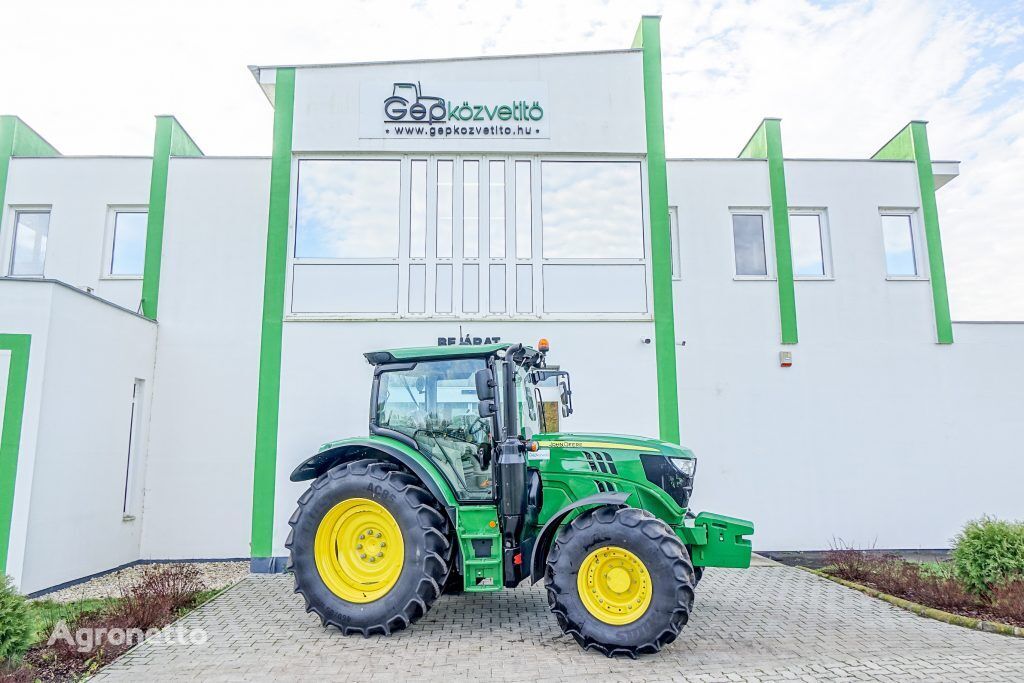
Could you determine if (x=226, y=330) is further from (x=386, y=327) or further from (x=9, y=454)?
(x=9, y=454)

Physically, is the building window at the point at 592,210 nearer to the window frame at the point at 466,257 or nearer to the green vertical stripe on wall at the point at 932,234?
the window frame at the point at 466,257

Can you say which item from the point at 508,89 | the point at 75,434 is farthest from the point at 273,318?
the point at 508,89

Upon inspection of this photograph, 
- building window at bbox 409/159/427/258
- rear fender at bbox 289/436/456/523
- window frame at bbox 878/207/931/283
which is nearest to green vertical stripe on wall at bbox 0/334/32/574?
rear fender at bbox 289/436/456/523

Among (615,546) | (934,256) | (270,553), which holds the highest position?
(934,256)

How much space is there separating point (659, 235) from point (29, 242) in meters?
9.93

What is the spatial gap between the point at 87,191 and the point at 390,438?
311 inches

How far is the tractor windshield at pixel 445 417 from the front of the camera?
5.36 metres

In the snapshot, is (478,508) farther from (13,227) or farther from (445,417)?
(13,227)

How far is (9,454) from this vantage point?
6.42m

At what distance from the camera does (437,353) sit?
18.1 ft

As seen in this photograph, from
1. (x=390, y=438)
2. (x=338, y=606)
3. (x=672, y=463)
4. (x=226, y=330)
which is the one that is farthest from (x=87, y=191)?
(x=672, y=463)

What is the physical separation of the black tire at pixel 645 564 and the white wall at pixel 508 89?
594cm

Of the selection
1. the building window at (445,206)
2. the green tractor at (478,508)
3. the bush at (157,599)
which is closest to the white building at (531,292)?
the building window at (445,206)

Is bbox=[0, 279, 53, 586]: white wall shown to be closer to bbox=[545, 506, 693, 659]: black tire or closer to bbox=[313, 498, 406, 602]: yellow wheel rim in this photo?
bbox=[313, 498, 406, 602]: yellow wheel rim
